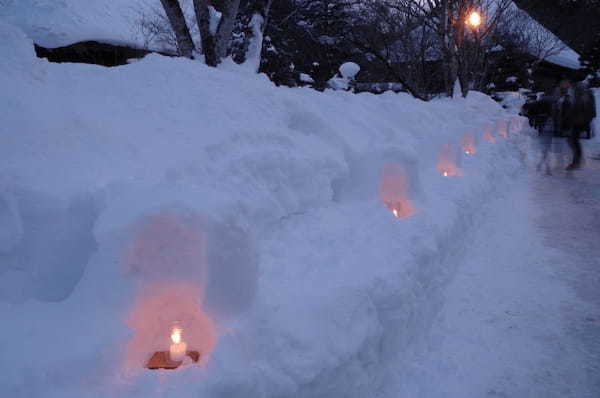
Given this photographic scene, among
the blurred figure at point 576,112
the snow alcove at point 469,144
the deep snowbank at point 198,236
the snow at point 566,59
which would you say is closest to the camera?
the deep snowbank at point 198,236

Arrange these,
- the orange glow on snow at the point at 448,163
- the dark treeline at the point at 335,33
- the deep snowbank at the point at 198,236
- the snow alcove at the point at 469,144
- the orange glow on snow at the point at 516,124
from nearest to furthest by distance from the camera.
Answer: the deep snowbank at the point at 198,236 < the orange glow on snow at the point at 448,163 < the dark treeline at the point at 335,33 < the snow alcove at the point at 469,144 < the orange glow on snow at the point at 516,124

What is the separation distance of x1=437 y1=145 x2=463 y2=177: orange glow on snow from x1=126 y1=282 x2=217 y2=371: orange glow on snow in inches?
177

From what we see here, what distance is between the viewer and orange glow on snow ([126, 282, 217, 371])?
164 centimetres

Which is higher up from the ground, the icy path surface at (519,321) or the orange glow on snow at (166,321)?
the orange glow on snow at (166,321)

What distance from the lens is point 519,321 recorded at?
2.93m

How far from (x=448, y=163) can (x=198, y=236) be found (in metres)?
4.72


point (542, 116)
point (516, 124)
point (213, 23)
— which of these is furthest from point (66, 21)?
point (542, 116)

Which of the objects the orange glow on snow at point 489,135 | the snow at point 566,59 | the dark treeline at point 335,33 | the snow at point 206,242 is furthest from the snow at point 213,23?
the snow at point 566,59

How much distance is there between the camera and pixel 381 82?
18.4m

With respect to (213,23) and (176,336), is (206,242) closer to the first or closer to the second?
(176,336)

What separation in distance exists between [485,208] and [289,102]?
3.28 metres

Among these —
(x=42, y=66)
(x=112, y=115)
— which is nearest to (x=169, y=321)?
(x=112, y=115)

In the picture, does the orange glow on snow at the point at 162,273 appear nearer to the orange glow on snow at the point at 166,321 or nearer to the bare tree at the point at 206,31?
the orange glow on snow at the point at 166,321

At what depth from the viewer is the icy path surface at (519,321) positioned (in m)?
2.36
